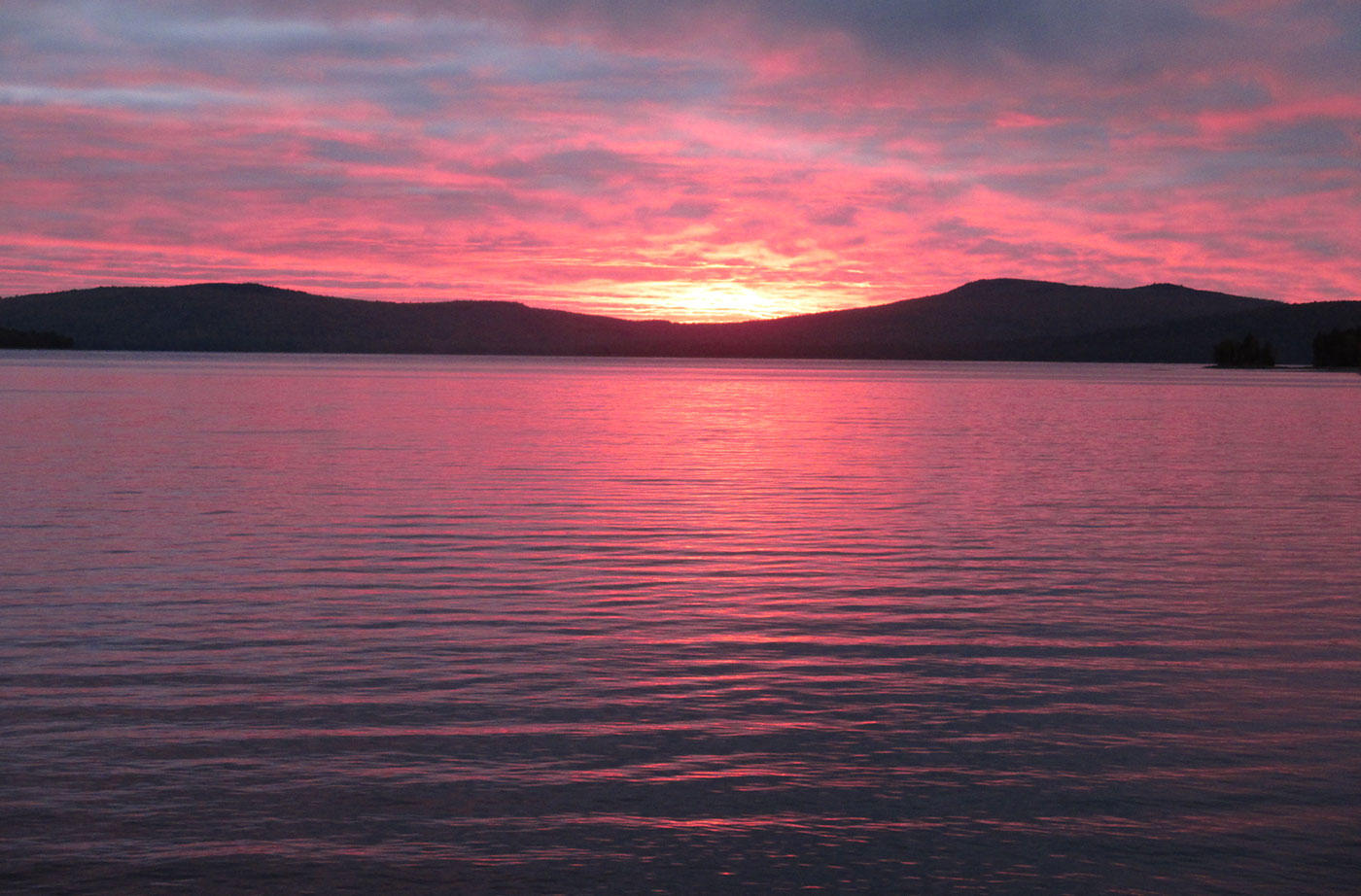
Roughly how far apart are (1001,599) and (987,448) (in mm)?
28912

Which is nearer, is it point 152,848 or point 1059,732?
point 152,848

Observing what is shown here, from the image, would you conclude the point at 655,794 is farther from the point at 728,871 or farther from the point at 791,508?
the point at 791,508

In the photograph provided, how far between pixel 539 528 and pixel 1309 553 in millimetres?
13413

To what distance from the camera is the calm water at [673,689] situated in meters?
8.82

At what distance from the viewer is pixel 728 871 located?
850cm

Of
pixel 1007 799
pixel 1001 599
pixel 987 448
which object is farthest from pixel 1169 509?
pixel 1007 799

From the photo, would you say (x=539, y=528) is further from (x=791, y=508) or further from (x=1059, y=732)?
(x=1059, y=732)

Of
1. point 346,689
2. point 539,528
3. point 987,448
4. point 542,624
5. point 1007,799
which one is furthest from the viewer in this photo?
point 987,448

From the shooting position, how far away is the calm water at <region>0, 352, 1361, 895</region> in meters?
8.82

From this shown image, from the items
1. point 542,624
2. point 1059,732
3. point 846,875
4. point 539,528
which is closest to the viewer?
point 846,875

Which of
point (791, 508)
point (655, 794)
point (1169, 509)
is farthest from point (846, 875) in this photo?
point (1169, 509)

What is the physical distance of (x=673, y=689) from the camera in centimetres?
1298

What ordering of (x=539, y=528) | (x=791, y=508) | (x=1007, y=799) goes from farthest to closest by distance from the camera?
(x=791, y=508), (x=539, y=528), (x=1007, y=799)

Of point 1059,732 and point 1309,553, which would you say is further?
point 1309,553
